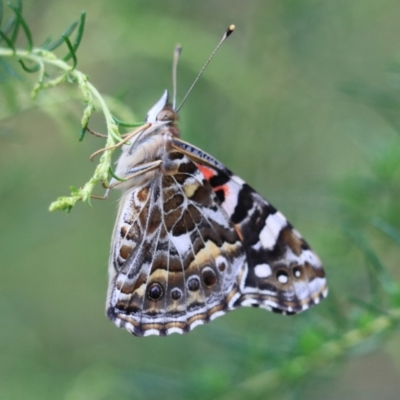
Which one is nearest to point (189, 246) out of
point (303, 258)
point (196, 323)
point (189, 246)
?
point (189, 246)

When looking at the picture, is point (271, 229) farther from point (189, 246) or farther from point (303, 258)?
point (189, 246)

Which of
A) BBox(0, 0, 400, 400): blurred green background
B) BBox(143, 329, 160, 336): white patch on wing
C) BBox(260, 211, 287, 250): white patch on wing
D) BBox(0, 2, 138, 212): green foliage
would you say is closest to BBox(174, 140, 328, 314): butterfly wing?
BBox(260, 211, 287, 250): white patch on wing

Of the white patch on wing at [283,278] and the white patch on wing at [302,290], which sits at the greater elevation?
the white patch on wing at [283,278]

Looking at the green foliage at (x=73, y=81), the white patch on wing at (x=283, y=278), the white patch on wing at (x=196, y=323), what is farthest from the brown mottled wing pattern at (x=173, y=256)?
the green foliage at (x=73, y=81)

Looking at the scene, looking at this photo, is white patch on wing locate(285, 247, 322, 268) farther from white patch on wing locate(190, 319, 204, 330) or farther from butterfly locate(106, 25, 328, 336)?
white patch on wing locate(190, 319, 204, 330)

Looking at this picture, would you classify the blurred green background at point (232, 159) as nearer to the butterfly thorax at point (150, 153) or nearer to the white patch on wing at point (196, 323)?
the butterfly thorax at point (150, 153)

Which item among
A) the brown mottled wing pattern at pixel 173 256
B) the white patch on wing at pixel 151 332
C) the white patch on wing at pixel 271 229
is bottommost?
the white patch on wing at pixel 151 332

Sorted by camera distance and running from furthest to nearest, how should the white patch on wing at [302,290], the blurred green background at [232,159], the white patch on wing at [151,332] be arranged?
the blurred green background at [232,159] → the white patch on wing at [302,290] → the white patch on wing at [151,332]
